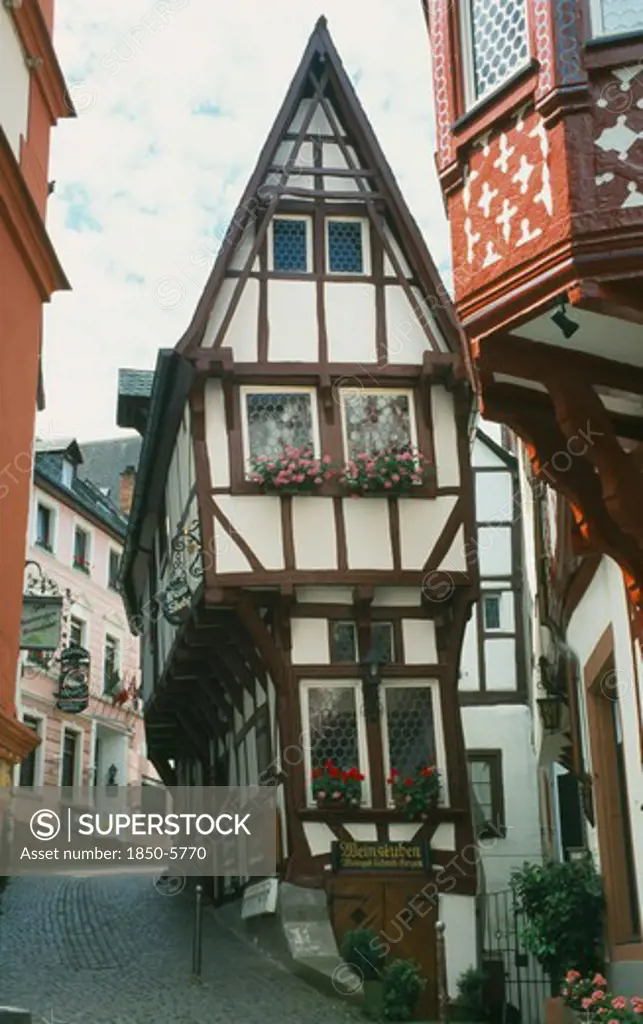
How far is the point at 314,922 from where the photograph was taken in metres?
16.4

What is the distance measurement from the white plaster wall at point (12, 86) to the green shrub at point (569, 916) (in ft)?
24.7

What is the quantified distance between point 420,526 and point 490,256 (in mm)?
9934

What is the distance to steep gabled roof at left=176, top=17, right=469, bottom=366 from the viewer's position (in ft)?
61.1

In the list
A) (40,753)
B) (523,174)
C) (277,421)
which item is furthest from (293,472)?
(40,753)

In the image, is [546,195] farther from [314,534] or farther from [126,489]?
[126,489]

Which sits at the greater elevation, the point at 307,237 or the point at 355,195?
the point at 355,195

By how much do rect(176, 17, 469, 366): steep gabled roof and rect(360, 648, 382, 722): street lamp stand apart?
416cm

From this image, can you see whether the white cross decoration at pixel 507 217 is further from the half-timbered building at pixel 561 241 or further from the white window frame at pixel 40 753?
the white window frame at pixel 40 753

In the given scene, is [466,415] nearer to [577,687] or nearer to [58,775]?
[577,687]

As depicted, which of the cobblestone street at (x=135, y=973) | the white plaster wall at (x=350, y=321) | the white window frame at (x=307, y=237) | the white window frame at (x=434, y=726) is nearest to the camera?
the cobblestone street at (x=135, y=973)

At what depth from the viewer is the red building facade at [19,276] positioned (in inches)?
406

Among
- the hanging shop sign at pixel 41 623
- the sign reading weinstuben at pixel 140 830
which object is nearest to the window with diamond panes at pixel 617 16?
the sign reading weinstuben at pixel 140 830

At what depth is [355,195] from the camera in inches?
754

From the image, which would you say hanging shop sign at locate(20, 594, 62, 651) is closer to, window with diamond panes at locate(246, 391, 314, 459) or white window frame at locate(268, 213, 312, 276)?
window with diamond panes at locate(246, 391, 314, 459)
